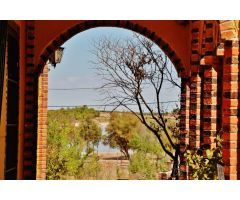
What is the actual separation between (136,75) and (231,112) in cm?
641

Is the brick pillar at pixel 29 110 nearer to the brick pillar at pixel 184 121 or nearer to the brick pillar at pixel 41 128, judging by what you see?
the brick pillar at pixel 41 128

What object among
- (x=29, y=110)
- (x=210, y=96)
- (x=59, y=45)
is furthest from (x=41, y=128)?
(x=210, y=96)

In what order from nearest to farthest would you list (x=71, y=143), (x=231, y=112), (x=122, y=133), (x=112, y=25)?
1. (x=231, y=112)
2. (x=112, y=25)
3. (x=71, y=143)
4. (x=122, y=133)

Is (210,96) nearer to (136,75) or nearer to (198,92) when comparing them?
(198,92)

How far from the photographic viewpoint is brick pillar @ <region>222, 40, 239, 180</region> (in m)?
3.79

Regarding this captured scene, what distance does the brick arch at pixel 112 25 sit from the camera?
650cm

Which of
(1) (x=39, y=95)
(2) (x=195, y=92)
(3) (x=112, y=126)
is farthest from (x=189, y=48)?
(3) (x=112, y=126)

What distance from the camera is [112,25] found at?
693 centimetres

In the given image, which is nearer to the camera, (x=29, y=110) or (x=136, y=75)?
(x=29, y=110)

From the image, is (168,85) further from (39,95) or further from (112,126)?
(112,126)

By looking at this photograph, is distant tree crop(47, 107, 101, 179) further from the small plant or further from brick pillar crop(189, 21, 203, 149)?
the small plant

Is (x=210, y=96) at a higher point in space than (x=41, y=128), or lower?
higher

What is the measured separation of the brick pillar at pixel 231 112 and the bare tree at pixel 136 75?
18.0 feet
